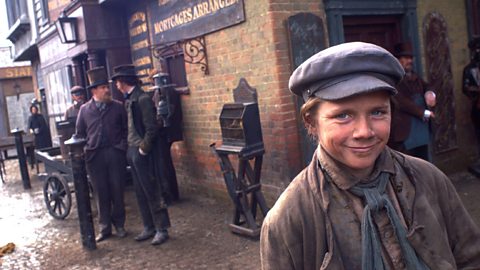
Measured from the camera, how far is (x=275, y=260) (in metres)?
1.50

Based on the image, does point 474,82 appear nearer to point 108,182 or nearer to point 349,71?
point 108,182

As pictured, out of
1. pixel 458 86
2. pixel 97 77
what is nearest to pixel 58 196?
pixel 97 77

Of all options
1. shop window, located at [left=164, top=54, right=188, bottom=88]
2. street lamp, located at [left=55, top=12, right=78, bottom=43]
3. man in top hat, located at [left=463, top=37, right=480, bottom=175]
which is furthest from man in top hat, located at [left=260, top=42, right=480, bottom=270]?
street lamp, located at [left=55, top=12, right=78, bottom=43]

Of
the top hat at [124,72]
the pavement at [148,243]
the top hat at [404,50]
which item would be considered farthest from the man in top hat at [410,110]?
the top hat at [124,72]

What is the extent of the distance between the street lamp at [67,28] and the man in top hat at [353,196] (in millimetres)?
8260

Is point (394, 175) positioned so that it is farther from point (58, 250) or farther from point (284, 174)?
point (58, 250)

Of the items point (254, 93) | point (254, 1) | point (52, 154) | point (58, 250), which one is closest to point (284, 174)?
point (254, 93)

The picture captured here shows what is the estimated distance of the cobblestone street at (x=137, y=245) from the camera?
5.09 metres

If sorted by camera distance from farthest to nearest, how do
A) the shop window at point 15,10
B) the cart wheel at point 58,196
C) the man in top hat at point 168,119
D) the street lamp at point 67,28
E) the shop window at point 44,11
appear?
the shop window at point 15,10 < the shop window at point 44,11 < the street lamp at point 67,28 < the cart wheel at point 58,196 < the man in top hat at point 168,119

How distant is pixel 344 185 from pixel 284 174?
434 centimetres

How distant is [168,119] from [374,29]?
2.88m

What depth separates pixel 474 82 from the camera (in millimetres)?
6812

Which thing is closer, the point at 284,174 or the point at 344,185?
the point at 344,185

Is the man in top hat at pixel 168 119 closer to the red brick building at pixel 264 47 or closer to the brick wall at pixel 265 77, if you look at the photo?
the red brick building at pixel 264 47
